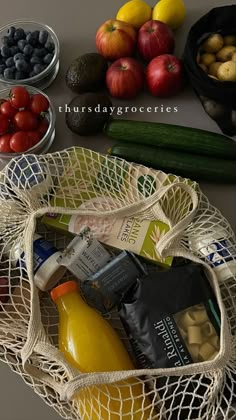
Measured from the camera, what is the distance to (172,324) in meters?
0.68

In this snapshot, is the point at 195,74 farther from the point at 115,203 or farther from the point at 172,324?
the point at 172,324

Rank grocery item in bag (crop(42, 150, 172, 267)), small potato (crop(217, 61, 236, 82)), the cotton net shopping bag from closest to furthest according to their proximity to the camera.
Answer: the cotton net shopping bag, grocery item in bag (crop(42, 150, 172, 267)), small potato (crop(217, 61, 236, 82))

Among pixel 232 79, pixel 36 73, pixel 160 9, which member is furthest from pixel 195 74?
pixel 36 73

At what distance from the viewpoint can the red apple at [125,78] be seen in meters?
0.91

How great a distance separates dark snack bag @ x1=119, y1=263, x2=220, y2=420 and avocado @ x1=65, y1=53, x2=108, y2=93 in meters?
0.39

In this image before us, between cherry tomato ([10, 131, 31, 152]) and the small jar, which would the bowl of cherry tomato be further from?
the small jar

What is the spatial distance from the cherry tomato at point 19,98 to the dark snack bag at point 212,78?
11.2 inches

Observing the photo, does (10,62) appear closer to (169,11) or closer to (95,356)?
(169,11)

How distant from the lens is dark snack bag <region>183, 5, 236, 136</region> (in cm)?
86

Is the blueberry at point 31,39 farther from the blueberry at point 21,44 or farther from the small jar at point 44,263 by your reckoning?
the small jar at point 44,263

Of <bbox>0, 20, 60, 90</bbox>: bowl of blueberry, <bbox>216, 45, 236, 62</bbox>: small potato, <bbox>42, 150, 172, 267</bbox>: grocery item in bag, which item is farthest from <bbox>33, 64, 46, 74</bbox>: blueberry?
<bbox>216, 45, 236, 62</bbox>: small potato

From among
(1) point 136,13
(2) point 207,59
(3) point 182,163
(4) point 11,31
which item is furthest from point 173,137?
(4) point 11,31

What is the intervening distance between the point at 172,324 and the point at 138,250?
0.13 meters

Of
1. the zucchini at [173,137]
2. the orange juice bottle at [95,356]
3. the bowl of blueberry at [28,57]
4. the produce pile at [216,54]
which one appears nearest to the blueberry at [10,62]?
the bowl of blueberry at [28,57]
